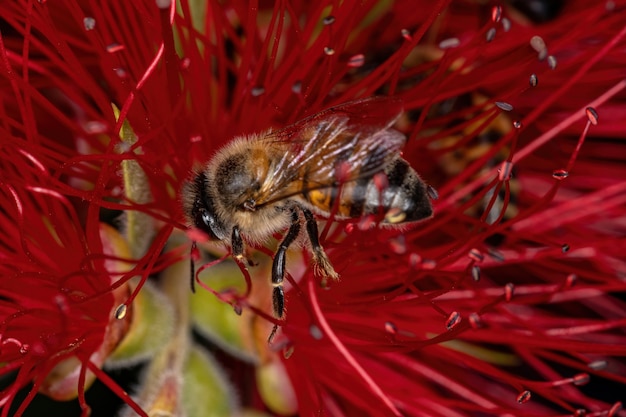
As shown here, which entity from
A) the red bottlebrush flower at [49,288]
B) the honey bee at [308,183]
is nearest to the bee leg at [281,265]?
the honey bee at [308,183]

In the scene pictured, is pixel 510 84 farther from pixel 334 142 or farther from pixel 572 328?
pixel 334 142

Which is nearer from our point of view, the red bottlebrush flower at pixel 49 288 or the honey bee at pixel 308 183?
the honey bee at pixel 308 183

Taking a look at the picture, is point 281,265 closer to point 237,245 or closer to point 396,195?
point 237,245

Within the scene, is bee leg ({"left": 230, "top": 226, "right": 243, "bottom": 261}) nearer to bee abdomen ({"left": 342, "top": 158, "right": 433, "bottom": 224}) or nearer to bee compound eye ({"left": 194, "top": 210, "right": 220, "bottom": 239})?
bee compound eye ({"left": 194, "top": 210, "right": 220, "bottom": 239})

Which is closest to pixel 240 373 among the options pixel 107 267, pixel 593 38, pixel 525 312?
pixel 107 267

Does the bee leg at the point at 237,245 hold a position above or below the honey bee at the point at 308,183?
below

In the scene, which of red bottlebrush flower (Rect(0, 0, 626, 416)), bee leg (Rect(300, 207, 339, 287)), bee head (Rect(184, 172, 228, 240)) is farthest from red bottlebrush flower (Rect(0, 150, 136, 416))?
bee leg (Rect(300, 207, 339, 287))

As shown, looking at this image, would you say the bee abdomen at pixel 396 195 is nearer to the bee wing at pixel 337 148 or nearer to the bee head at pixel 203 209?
the bee wing at pixel 337 148
